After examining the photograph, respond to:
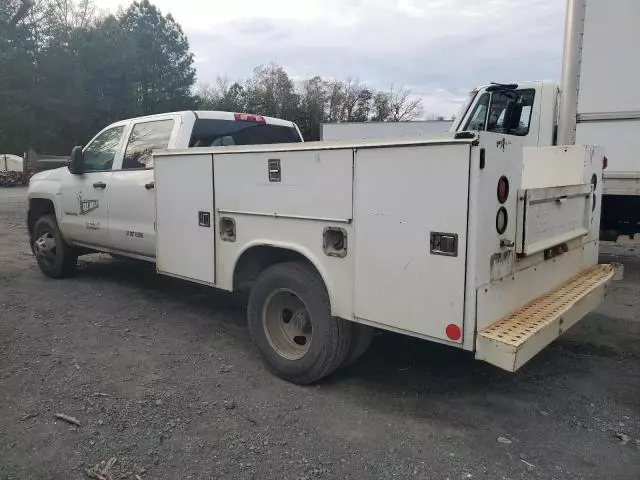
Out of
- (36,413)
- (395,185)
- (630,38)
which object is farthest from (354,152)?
(630,38)

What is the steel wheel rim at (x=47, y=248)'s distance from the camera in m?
7.27

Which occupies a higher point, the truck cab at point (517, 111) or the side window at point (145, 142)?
the truck cab at point (517, 111)

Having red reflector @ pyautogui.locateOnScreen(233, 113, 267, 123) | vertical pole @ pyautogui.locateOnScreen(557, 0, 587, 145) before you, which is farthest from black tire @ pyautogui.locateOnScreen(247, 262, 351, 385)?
vertical pole @ pyautogui.locateOnScreen(557, 0, 587, 145)

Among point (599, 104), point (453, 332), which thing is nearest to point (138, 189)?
point (453, 332)

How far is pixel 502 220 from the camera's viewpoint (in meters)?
3.12

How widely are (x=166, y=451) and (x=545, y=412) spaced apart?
2.42 metres

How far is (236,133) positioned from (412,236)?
11.3 feet

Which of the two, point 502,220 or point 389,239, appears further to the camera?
point 389,239

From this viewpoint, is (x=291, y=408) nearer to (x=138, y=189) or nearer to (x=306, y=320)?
(x=306, y=320)

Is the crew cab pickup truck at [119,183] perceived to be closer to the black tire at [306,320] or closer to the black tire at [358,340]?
the black tire at [306,320]

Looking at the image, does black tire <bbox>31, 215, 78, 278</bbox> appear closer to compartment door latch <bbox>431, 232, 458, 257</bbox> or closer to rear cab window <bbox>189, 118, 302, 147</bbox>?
rear cab window <bbox>189, 118, 302, 147</bbox>

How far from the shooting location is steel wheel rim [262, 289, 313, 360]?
13.4ft

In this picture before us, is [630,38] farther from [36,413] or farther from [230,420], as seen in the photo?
[36,413]

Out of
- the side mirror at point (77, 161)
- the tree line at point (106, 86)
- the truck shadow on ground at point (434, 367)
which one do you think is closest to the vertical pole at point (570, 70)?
the truck shadow on ground at point (434, 367)
